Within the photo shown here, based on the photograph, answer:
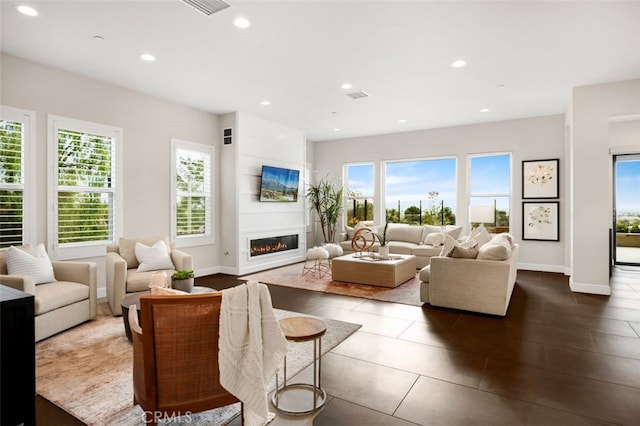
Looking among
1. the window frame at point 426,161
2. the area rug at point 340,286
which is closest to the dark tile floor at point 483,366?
the area rug at point 340,286

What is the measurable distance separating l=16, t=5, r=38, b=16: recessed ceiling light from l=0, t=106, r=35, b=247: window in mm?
1357

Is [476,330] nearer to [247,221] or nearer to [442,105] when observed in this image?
[442,105]

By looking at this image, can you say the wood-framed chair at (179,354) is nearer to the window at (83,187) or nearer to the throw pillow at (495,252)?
the throw pillow at (495,252)

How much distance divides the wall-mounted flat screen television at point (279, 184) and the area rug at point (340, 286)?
1.57m

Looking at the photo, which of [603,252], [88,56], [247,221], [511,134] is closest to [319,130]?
[247,221]

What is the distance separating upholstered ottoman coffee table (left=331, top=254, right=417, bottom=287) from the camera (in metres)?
5.38

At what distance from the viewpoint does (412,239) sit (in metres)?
7.71

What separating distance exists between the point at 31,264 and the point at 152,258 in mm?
1204

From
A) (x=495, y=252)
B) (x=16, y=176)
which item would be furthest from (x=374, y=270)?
(x=16, y=176)

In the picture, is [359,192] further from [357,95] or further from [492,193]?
[357,95]

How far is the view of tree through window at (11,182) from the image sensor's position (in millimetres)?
3934

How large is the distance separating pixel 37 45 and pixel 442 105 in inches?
223

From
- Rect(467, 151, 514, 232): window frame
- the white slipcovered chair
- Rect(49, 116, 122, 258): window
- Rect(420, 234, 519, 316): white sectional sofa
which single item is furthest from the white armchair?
Rect(467, 151, 514, 232): window frame

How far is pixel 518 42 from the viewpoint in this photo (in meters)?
3.69
